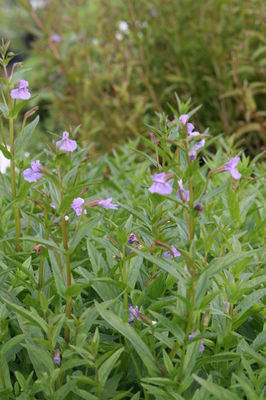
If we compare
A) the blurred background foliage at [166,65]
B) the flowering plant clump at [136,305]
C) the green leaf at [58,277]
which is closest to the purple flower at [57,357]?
the flowering plant clump at [136,305]

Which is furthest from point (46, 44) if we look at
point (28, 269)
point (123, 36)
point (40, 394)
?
point (40, 394)

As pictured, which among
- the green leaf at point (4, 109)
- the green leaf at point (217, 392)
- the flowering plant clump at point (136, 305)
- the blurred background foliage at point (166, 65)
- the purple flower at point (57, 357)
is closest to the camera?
the green leaf at point (217, 392)

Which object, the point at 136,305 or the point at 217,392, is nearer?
the point at 217,392

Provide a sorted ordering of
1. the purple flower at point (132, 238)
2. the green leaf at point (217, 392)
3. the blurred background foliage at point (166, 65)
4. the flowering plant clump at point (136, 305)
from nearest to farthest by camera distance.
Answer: the green leaf at point (217, 392) < the flowering plant clump at point (136, 305) < the purple flower at point (132, 238) < the blurred background foliage at point (166, 65)

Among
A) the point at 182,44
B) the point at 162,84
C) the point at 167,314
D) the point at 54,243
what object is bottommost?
the point at 162,84

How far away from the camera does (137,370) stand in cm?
152

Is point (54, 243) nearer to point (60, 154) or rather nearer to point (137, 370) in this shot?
point (60, 154)

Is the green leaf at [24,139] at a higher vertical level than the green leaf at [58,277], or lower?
higher

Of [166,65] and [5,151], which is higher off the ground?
[5,151]

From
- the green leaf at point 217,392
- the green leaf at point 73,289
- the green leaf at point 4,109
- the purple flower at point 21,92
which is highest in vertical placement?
the purple flower at point 21,92

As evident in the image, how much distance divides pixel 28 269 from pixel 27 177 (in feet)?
1.07

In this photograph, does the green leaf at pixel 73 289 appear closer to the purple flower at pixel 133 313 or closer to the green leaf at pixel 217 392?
the purple flower at pixel 133 313

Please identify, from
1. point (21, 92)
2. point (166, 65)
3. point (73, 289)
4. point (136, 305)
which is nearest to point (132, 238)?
point (136, 305)

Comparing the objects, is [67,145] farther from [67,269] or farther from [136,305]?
[136,305]
